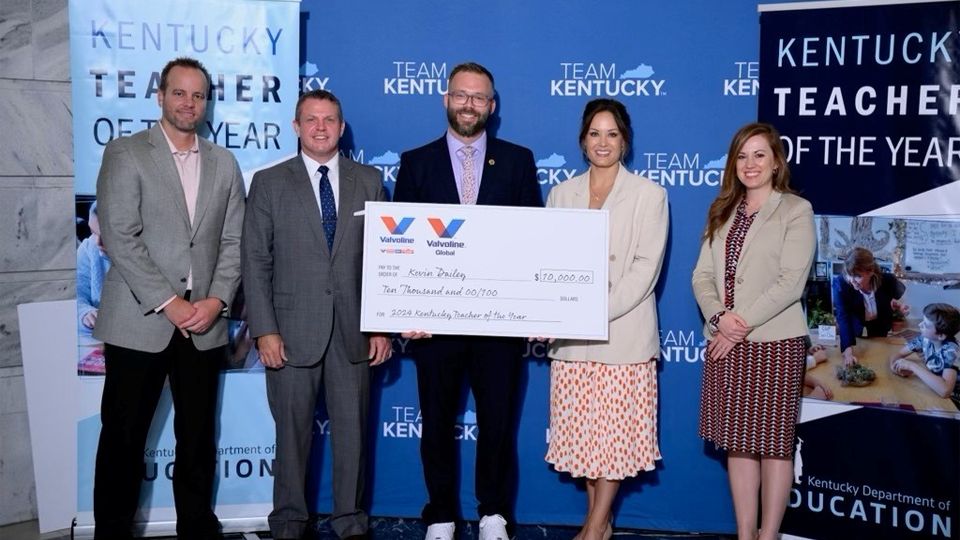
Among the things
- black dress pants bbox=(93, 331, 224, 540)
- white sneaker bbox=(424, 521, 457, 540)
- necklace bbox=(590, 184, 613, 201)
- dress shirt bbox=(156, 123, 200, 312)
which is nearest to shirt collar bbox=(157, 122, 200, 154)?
dress shirt bbox=(156, 123, 200, 312)

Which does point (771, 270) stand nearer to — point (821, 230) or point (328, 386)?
point (821, 230)

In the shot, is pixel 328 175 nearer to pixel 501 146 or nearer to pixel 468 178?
Result: pixel 468 178

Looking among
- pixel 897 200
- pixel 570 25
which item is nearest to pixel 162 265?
pixel 570 25

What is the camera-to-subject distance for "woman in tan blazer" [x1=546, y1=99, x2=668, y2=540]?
11.1 ft

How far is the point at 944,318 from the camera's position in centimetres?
343

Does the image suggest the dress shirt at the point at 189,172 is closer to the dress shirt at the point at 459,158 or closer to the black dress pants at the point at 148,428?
the black dress pants at the point at 148,428

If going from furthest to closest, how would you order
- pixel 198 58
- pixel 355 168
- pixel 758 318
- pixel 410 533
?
pixel 410 533 → pixel 198 58 → pixel 355 168 → pixel 758 318

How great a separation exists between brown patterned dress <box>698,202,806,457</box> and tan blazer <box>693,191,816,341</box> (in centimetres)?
4

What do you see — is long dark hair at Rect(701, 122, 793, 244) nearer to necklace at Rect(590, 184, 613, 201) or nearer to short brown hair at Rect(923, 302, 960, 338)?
necklace at Rect(590, 184, 613, 201)

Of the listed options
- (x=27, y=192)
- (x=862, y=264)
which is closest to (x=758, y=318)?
(x=862, y=264)

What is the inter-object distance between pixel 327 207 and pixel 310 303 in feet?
1.26

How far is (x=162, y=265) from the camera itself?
330cm

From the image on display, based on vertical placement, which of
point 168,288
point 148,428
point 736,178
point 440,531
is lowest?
point 440,531

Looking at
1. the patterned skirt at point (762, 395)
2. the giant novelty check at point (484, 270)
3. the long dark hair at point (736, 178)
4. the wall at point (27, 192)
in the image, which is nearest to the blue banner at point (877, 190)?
the long dark hair at point (736, 178)
